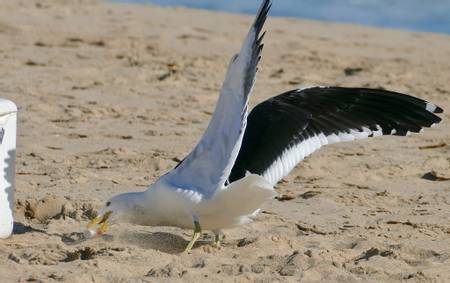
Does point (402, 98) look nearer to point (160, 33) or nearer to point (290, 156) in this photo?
point (290, 156)

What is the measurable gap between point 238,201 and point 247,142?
565 mm

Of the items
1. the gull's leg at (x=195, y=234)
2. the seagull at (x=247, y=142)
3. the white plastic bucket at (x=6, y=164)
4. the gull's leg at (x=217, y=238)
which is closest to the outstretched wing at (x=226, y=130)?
the seagull at (x=247, y=142)

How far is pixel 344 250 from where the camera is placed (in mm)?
5371

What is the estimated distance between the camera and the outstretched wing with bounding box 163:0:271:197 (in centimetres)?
493

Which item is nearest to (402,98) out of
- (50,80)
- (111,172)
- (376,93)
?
(376,93)

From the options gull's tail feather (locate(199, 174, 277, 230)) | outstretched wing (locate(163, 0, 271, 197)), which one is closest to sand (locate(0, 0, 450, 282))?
gull's tail feather (locate(199, 174, 277, 230))

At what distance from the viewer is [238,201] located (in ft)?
16.9

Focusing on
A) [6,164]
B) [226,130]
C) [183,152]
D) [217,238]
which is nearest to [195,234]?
[217,238]

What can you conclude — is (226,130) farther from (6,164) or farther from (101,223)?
(6,164)

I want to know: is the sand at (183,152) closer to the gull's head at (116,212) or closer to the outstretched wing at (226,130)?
the gull's head at (116,212)

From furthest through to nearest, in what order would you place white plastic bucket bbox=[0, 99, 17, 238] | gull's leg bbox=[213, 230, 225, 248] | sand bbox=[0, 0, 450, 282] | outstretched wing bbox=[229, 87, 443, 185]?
outstretched wing bbox=[229, 87, 443, 185] → gull's leg bbox=[213, 230, 225, 248] → white plastic bucket bbox=[0, 99, 17, 238] → sand bbox=[0, 0, 450, 282]

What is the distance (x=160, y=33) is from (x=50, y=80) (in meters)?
3.04

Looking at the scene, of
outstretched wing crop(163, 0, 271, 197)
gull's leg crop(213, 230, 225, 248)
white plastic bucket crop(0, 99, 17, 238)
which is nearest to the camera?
outstretched wing crop(163, 0, 271, 197)

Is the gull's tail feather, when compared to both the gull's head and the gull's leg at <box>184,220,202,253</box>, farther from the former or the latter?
the gull's head
